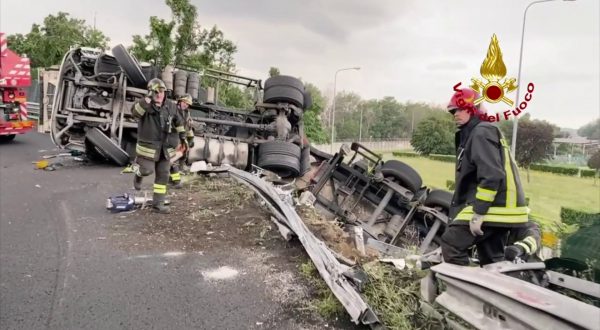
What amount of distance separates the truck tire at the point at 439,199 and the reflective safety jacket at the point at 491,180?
3.16m

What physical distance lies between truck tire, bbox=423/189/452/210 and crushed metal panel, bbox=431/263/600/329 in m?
3.91

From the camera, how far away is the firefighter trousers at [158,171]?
193 inches

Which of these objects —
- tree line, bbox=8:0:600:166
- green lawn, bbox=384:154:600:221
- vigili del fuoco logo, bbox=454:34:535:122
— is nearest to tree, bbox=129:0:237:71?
tree line, bbox=8:0:600:166

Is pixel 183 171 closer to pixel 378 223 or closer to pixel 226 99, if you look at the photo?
pixel 378 223

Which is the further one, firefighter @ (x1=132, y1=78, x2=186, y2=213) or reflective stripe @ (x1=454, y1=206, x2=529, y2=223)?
firefighter @ (x1=132, y1=78, x2=186, y2=213)

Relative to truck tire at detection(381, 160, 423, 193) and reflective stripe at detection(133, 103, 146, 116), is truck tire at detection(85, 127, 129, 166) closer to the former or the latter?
reflective stripe at detection(133, 103, 146, 116)

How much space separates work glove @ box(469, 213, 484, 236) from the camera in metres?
2.65

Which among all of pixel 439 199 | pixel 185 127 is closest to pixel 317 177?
pixel 439 199

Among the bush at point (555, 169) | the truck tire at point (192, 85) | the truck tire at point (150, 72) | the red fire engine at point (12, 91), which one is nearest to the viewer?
the truck tire at point (150, 72)

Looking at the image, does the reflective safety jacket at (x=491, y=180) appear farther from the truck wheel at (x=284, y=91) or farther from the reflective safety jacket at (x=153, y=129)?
the truck wheel at (x=284, y=91)

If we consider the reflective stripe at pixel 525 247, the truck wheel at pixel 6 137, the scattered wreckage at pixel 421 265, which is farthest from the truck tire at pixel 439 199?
the truck wheel at pixel 6 137

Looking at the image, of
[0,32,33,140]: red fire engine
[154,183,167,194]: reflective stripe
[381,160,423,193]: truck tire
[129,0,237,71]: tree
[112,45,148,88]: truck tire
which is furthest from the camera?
[129,0,237,71]: tree

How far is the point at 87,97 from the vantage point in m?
7.75

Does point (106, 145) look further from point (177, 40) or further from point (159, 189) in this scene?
point (177, 40)
